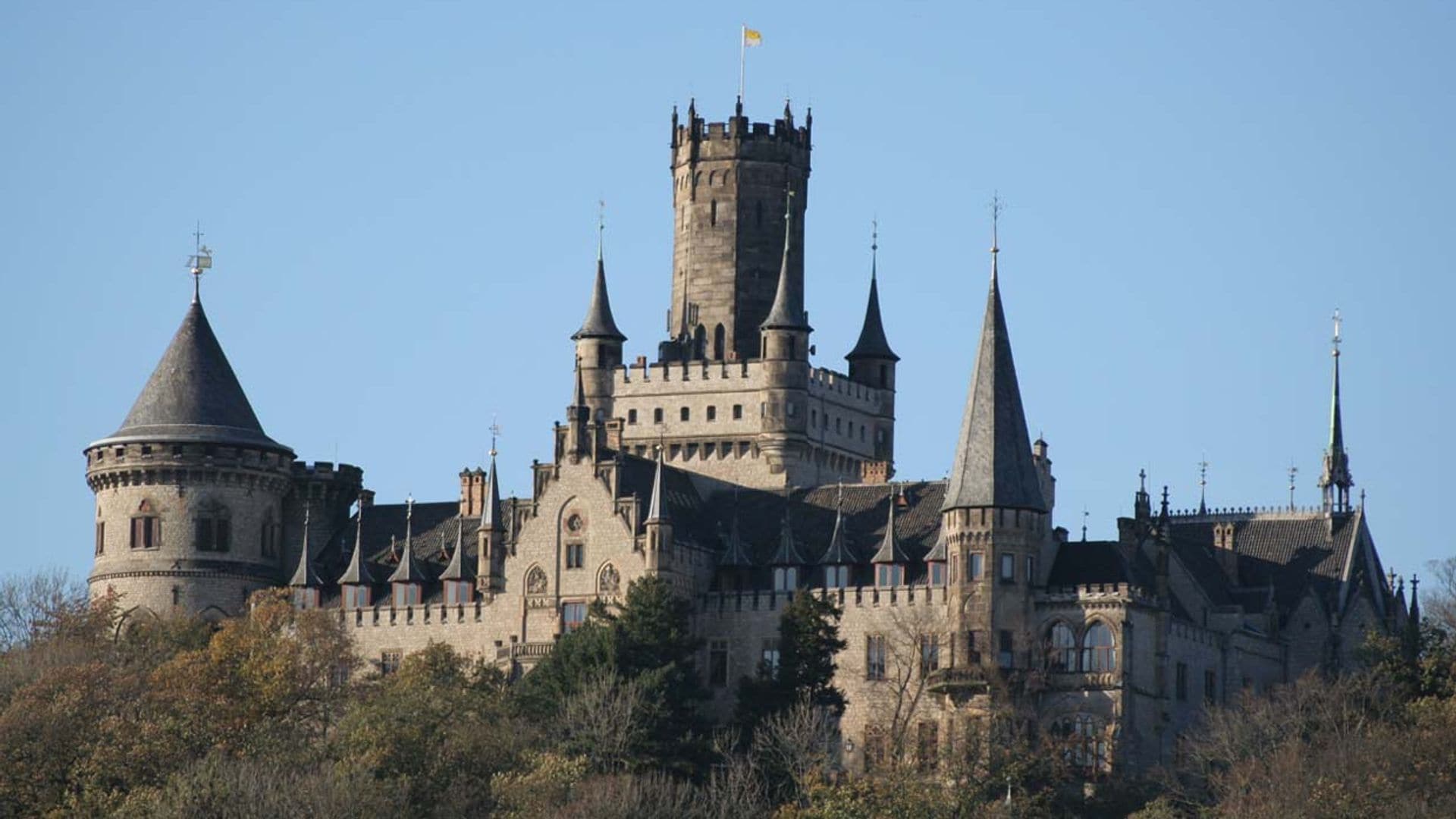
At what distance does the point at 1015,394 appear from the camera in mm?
155000

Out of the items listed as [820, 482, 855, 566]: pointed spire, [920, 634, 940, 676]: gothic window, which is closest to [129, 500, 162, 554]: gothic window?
[820, 482, 855, 566]: pointed spire

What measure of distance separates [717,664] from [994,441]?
438 inches

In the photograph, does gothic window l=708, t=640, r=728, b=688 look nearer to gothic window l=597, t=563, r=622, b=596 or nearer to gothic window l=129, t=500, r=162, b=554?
gothic window l=597, t=563, r=622, b=596

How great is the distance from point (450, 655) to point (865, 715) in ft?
42.9

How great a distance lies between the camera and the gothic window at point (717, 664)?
156 meters

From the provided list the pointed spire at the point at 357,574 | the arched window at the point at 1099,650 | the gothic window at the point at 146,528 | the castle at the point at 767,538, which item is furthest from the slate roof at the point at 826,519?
the gothic window at the point at 146,528

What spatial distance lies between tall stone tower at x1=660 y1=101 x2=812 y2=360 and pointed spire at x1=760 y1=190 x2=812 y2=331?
11.7 inches

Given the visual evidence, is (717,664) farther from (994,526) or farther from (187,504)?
(187,504)

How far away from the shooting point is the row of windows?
169 metres

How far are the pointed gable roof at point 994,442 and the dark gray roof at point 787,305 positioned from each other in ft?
46.0

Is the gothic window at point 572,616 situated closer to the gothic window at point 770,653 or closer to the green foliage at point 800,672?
the gothic window at point 770,653

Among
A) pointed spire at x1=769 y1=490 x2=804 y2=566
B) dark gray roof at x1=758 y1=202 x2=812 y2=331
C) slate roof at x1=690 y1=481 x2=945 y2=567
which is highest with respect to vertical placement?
dark gray roof at x1=758 y1=202 x2=812 y2=331

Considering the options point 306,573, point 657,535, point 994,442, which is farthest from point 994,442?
point 306,573

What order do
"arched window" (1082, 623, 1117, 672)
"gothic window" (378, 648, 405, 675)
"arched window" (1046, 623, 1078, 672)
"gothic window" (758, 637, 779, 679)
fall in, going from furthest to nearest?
"gothic window" (378, 648, 405, 675) < "gothic window" (758, 637, 779, 679) < "arched window" (1046, 623, 1078, 672) < "arched window" (1082, 623, 1117, 672)
